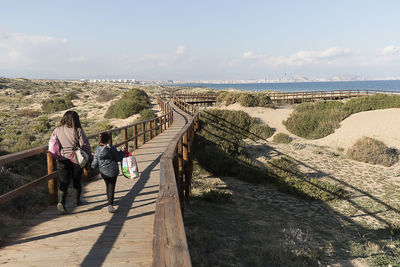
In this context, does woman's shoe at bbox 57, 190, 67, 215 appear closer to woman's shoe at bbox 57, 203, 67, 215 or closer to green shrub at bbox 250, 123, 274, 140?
woman's shoe at bbox 57, 203, 67, 215

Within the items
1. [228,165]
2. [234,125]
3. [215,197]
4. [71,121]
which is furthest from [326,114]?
[71,121]

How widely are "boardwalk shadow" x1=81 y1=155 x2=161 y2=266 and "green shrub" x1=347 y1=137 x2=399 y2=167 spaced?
43.0 ft

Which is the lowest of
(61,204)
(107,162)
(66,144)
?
(61,204)

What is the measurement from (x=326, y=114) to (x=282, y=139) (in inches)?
235

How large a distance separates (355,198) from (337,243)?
459 centimetres

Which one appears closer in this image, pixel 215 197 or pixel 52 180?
pixel 52 180

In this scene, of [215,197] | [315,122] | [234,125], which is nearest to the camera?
[215,197]

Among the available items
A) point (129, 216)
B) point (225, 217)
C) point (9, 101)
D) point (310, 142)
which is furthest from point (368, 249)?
point (9, 101)

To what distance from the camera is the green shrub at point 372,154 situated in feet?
47.2

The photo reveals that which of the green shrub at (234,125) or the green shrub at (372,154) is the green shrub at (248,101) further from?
the green shrub at (372,154)

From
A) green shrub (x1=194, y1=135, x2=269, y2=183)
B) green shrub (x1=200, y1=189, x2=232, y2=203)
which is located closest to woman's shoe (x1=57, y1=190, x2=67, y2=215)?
green shrub (x1=200, y1=189, x2=232, y2=203)

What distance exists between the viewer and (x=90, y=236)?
371 centimetres

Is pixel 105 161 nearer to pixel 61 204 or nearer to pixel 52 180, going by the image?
pixel 61 204

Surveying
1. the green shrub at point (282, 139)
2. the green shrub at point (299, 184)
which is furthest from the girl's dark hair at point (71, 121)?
the green shrub at point (282, 139)
